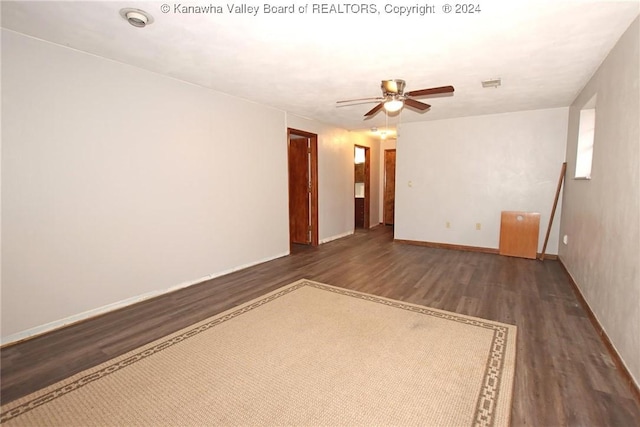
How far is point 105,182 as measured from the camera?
9.33 ft

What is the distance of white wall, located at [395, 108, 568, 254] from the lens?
15.9ft

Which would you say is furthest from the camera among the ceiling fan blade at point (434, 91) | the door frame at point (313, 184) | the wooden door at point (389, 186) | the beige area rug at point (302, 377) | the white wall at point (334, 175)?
the wooden door at point (389, 186)

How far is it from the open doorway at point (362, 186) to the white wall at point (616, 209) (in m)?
4.79

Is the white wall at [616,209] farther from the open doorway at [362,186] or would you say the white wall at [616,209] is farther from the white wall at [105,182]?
the open doorway at [362,186]

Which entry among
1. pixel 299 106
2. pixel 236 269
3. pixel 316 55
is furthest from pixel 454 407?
pixel 299 106

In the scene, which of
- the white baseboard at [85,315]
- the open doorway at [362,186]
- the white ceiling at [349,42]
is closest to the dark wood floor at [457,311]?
the white baseboard at [85,315]

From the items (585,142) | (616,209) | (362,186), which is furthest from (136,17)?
(362,186)

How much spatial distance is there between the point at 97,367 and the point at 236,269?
2.23 metres

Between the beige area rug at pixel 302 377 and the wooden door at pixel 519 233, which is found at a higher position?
the wooden door at pixel 519 233

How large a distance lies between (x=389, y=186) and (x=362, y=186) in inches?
42.9

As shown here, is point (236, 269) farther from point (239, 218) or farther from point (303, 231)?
point (303, 231)

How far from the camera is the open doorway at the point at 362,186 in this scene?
25.7 feet

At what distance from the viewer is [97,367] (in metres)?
2.07

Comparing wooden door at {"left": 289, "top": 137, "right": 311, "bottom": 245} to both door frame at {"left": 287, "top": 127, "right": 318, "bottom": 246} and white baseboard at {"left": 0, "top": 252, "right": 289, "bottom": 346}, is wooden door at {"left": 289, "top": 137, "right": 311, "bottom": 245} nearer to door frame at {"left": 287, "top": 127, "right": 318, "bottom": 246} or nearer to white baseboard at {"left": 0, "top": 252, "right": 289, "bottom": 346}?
door frame at {"left": 287, "top": 127, "right": 318, "bottom": 246}
